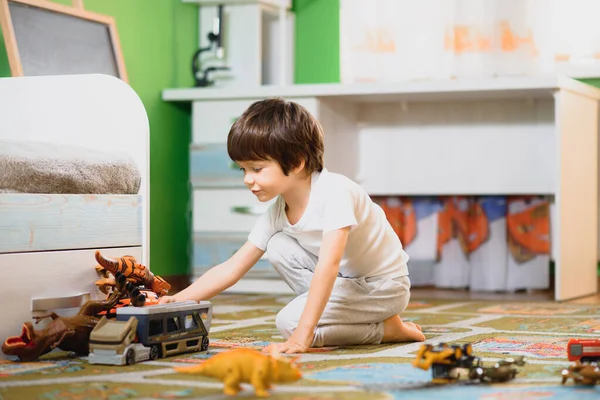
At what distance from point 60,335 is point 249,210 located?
4.53 ft

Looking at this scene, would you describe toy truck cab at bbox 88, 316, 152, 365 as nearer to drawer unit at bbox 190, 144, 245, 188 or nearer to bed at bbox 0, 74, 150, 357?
bed at bbox 0, 74, 150, 357

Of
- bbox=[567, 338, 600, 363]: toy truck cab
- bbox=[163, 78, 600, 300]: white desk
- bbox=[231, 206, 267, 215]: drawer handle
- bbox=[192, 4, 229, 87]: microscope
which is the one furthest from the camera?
bbox=[192, 4, 229, 87]: microscope

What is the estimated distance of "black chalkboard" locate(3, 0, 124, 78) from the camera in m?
2.19

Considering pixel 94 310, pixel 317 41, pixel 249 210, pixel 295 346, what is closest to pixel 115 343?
pixel 94 310

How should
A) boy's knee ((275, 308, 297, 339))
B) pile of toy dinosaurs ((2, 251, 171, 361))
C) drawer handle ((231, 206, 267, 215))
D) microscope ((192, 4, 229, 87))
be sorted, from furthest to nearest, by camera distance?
microscope ((192, 4, 229, 87))
drawer handle ((231, 206, 267, 215))
boy's knee ((275, 308, 297, 339))
pile of toy dinosaurs ((2, 251, 171, 361))

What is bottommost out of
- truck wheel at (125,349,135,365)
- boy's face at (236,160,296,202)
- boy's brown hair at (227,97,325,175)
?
truck wheel at (125,349,135,365)

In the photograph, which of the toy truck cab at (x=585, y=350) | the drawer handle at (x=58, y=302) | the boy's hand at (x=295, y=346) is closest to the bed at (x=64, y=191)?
the drawer handle at (x=58, y=302)

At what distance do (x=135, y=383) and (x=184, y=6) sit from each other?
2.10m

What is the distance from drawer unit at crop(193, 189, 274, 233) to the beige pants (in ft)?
3.58

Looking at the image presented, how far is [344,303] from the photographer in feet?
5.04

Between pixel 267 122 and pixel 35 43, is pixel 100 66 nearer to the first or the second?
pixel 35 43

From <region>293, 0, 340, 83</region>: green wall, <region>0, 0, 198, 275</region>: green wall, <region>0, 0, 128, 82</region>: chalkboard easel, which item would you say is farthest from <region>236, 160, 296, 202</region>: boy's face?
<region>293, 0, 340, 83</region>: green wall

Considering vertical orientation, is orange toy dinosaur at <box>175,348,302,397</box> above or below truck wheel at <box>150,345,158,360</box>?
above

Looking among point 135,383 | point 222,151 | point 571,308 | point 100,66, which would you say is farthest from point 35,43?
point 571,308
